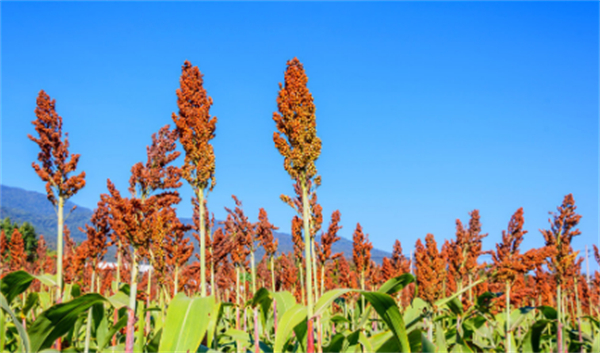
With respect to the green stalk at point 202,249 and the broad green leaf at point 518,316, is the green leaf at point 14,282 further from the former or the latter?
the broad green leaf at point 518,316

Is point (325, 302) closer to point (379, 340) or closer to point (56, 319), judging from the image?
point (379, 340)

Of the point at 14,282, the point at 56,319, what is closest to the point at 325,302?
the point at 56,319

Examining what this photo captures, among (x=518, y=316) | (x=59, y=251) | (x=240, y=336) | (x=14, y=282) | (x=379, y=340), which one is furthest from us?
(x=518, y=316)

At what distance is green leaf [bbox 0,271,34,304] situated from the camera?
4613 millimetres

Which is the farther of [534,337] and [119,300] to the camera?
[534,337]

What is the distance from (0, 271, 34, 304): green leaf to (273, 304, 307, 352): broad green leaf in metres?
2.80

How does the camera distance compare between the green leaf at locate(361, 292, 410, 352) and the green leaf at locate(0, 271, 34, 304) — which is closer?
the green leaf at locate(361, 292, 410, 352)

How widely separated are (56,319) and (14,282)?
1237 mm

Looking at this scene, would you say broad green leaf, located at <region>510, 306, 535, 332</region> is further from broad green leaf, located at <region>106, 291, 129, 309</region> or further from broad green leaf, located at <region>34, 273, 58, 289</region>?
broad green leaf, located at <region>34, 273, 58, 289</region>

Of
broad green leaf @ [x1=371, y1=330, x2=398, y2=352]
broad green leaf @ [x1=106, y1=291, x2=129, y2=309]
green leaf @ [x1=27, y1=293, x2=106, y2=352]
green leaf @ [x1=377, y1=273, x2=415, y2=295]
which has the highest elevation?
green leaf @ [x1=377, y1=273, x2=415, y2=295]

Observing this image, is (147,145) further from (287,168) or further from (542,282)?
(542,282)

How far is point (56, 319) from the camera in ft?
12.7

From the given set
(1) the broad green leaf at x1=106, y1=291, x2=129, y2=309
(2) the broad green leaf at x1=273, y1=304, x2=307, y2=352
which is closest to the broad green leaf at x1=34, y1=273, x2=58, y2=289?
(1) the broad green leaf at x1=106, y1=291, x2=129, y2=309

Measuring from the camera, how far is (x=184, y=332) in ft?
10.6
